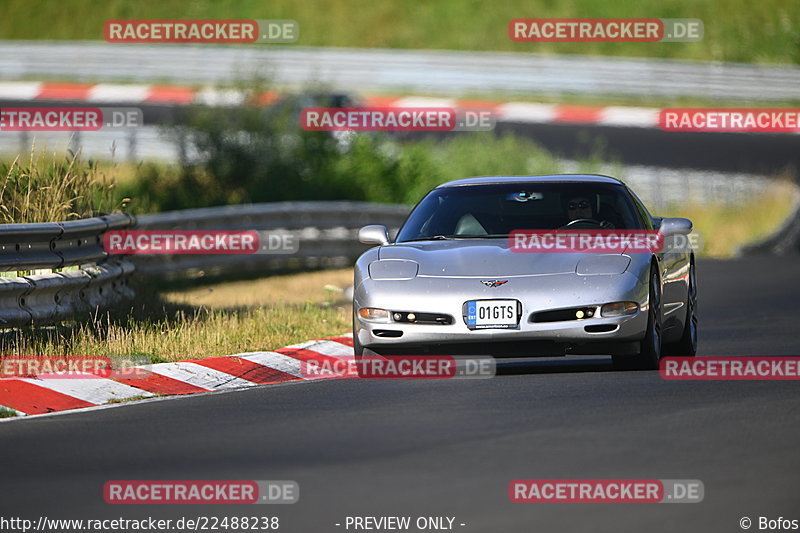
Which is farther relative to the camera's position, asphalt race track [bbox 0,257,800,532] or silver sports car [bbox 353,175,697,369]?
silver sports car [bbox 353,175,697,369]

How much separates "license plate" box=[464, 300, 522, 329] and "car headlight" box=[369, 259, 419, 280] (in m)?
0.53

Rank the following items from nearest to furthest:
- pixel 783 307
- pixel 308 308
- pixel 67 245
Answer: pixel 67 245, pixel 308 308, pixel 783 307

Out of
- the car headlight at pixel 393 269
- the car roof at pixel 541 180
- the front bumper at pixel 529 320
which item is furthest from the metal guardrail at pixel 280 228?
the front bumper at pixel 529 320

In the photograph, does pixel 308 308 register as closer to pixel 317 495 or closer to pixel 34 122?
pixel 317 495

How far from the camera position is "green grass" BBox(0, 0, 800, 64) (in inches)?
1907

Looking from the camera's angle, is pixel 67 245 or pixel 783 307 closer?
pixel 67 245

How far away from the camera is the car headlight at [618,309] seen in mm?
10555

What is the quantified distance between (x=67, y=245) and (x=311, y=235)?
1028 cm

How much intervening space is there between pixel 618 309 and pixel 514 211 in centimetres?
177

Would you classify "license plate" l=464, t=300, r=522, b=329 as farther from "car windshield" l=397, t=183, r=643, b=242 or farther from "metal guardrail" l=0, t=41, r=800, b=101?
"metal guardrail" l=0, t=41, r=800, b=101

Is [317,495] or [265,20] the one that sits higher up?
[265,20]

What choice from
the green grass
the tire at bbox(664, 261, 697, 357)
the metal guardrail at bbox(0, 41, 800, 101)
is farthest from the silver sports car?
the green grass

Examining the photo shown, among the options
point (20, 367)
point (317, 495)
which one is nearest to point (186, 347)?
point (20, 367)

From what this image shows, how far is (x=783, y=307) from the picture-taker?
16.7 meters
